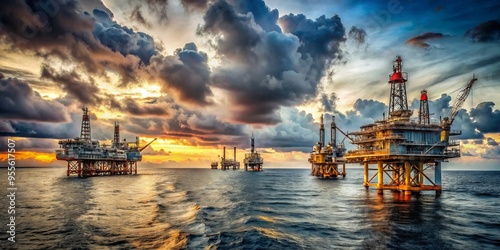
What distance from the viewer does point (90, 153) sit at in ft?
402

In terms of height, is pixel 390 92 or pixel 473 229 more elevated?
pixel 390 92

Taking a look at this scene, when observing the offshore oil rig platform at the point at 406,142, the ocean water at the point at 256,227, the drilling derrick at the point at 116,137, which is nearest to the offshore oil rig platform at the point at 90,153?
the drilling derrick at the point at 116,137

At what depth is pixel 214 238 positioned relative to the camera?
24.9 meters

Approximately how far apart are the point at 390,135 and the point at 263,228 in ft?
97.0

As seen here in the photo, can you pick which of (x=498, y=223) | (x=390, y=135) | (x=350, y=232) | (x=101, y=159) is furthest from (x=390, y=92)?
(x=101, y=159)

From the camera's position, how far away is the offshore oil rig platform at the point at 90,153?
383ft

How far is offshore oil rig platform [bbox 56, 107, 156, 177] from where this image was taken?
117 meters

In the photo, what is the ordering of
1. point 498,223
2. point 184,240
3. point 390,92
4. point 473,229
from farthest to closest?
1. point 390,92
2. point 498,223
3. point 473,229
4. point 184,240

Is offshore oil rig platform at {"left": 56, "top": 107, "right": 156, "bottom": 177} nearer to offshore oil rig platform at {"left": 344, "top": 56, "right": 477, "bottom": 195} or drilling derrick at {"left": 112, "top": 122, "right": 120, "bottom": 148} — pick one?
drilling derrick at {"left": 112, "top": 122, "right": 120, "bottom": 148}

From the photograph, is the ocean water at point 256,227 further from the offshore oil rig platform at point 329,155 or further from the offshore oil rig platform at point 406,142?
the offshore oil rig platform at point 329,155

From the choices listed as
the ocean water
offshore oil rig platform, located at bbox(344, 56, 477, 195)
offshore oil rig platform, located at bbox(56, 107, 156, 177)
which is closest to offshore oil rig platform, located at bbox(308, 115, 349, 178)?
offshore oil rig platform, located at bbox(344, 56, 477, 195)

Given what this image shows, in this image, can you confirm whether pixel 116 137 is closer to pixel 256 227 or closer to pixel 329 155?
pixel 329 155

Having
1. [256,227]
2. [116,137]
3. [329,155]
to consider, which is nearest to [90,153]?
[116,137]

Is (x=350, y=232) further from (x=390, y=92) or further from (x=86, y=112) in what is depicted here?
(x=86, y=112)
